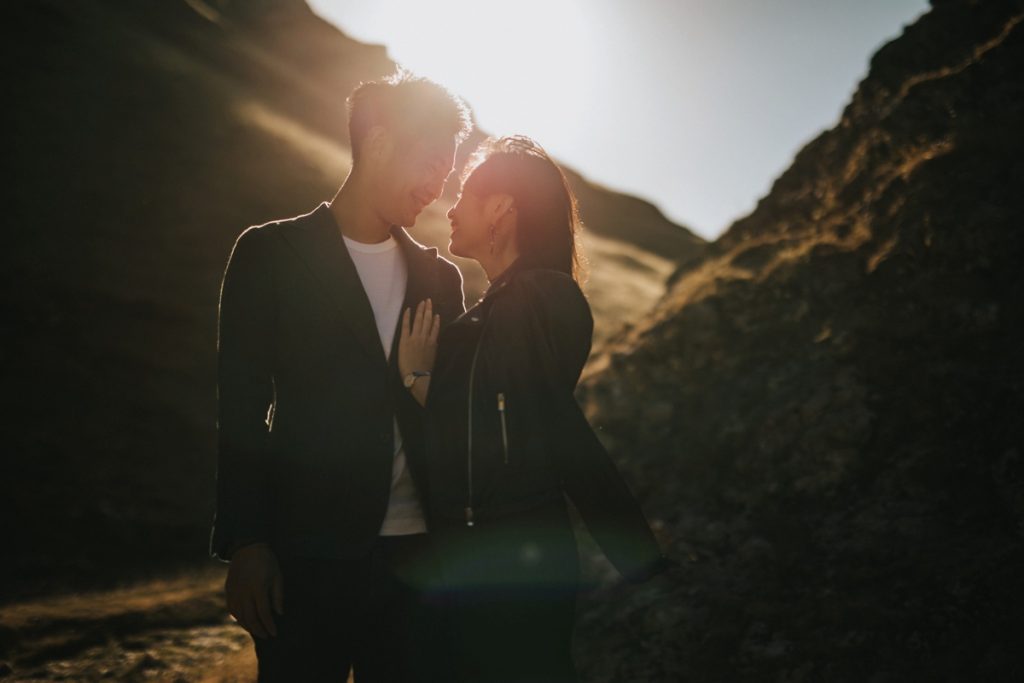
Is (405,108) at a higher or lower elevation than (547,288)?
higher

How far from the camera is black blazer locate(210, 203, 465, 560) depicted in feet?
9.10

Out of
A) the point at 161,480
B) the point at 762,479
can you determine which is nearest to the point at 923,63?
the point at 762,479

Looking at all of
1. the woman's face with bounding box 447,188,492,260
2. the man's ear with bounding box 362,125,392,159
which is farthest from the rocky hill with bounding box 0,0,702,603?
the man's ear with bounding box 362,125,392,159

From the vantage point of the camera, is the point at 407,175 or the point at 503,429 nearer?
the point at 503,429

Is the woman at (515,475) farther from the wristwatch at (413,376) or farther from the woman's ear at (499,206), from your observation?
the woman's ear at (499,206)

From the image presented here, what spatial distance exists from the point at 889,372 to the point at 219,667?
6.90 m

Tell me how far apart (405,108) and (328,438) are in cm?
142

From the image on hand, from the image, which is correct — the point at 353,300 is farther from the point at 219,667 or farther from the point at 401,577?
the point at 219,667

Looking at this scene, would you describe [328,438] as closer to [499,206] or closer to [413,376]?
[413,376]

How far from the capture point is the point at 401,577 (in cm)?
292

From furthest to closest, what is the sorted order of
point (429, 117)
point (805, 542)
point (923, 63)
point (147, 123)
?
point (147, 123), point (923, 63), point (805, 542), point (429, 117)

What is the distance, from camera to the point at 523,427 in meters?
2.96

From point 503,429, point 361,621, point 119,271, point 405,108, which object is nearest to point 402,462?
point 503,429

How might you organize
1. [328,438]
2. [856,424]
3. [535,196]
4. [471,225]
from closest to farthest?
[328,438]
[535,196]
[471,225]
[856,424]
